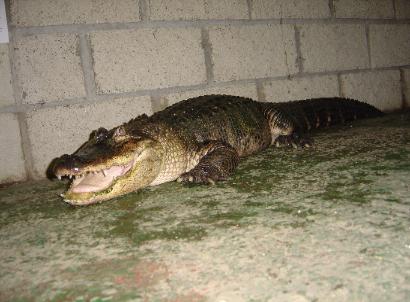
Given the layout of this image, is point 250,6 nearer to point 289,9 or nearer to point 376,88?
point 289,9

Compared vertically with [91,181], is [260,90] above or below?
above

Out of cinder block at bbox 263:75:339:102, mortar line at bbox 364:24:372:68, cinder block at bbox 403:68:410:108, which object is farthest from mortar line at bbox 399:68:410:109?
cinder block at bbox 263:75:339:102

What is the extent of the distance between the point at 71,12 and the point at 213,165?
217cm

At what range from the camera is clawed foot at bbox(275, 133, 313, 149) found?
3.54m

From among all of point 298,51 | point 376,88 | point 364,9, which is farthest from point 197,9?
point 376,88

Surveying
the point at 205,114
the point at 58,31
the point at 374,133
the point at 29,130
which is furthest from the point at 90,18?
the point at 374,133

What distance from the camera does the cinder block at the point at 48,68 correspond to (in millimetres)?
3268

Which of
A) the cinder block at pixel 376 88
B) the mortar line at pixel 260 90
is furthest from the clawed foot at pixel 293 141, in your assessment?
the cinder block at pixel 376 88

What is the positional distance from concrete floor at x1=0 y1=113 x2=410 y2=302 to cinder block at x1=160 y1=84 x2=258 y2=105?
5.20 ft

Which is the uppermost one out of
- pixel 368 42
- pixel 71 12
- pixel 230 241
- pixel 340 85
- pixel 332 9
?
pixel 332 9

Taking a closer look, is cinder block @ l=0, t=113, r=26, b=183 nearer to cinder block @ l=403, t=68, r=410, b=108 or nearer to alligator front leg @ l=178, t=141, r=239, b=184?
alligator front leg @ l=178, t=141, r=239, b=184

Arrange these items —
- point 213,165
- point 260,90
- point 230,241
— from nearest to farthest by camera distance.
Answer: point 230,241, point 213,165, point 260,90

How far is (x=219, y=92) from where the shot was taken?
4.21m

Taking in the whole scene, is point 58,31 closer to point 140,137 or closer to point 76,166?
point 140,137
